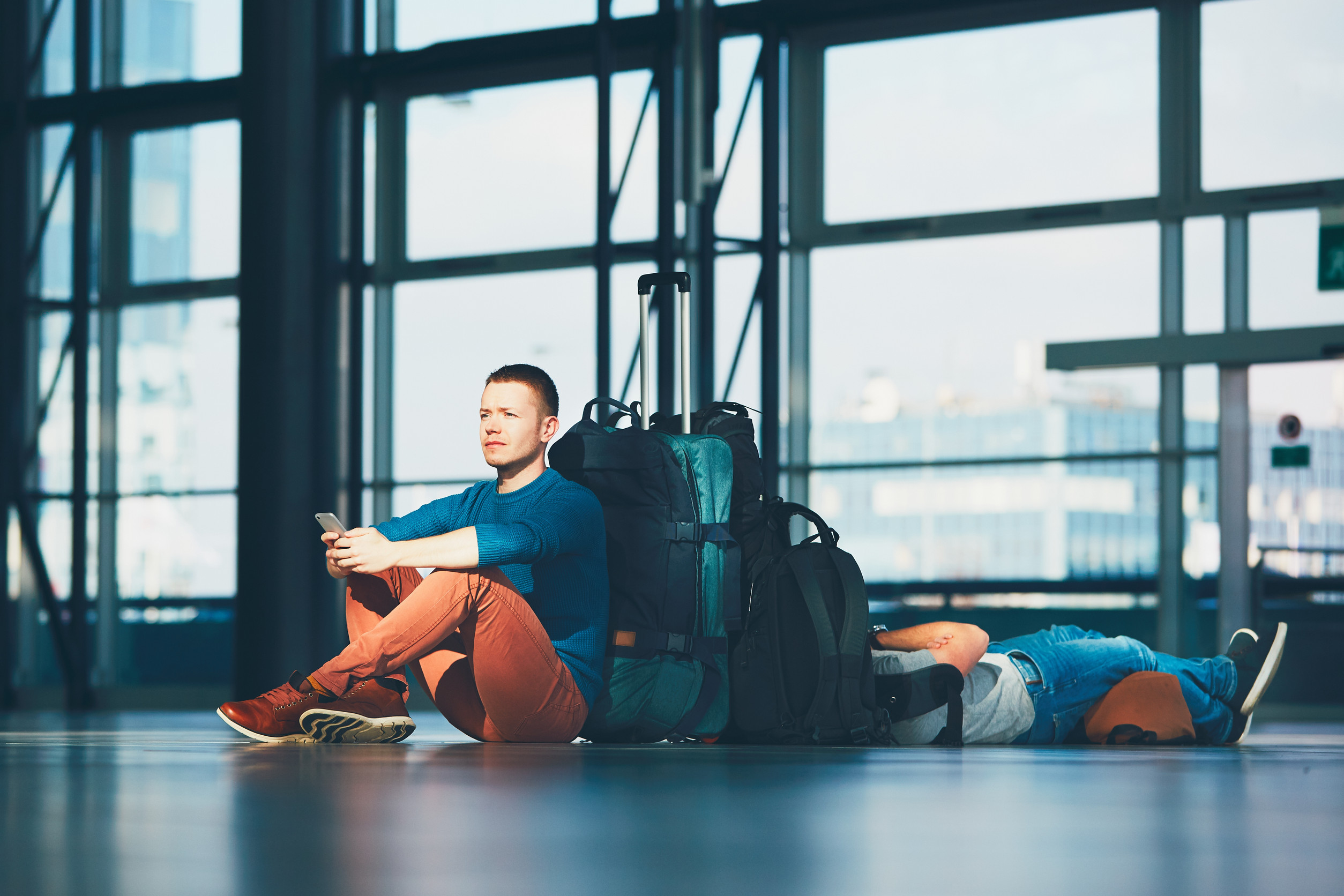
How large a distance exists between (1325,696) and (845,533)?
8.96 ft

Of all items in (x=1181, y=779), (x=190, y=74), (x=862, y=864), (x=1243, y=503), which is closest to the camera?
(x=862, y=864)

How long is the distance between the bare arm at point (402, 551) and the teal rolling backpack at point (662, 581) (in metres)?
0.52

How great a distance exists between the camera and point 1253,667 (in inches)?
147

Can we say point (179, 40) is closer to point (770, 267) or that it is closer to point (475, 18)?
point (475, 18)

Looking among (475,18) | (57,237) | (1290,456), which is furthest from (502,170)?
(1290,456)

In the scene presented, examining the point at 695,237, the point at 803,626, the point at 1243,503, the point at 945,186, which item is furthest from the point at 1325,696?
the point at 803,626

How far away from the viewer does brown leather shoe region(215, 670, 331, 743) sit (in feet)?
11.0

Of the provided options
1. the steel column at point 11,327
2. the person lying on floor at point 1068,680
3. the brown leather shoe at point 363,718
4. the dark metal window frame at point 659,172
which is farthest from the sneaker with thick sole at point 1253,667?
the steel column at point 11,327

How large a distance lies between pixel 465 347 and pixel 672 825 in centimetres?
850

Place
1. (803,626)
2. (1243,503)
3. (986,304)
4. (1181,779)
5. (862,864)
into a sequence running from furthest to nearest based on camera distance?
(986,304) → (1243,503) → (803,626) → (1181,779) → (862,864)

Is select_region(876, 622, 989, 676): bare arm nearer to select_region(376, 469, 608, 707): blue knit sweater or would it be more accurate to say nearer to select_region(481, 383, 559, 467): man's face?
select_region(376, 469, 608, 707): blue knit sweater

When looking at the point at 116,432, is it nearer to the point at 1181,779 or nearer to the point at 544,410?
the point at 544,410

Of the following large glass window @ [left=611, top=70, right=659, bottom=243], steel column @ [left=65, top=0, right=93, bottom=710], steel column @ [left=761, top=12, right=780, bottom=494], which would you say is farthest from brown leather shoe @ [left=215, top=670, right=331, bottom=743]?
steel column @ [left=65, top=0, right=93, bottom=710]

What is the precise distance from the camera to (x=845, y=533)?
29.4ft
